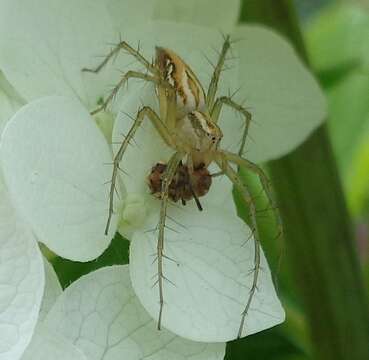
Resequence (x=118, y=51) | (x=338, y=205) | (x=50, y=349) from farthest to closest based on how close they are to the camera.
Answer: (x=338, y=205) < (x=118, y=51) < (x=50, y=349)

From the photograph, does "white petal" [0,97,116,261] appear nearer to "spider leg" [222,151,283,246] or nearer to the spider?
the spider

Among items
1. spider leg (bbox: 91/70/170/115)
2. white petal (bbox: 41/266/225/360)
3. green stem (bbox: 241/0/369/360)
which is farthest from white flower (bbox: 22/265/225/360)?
green stem (bbox: 241/0/369/360)

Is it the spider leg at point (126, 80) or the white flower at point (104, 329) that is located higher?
the spider leg at point (126, 80)

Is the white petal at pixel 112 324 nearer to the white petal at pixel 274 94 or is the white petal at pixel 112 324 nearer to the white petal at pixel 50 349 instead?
the white petal at pixel 50 349

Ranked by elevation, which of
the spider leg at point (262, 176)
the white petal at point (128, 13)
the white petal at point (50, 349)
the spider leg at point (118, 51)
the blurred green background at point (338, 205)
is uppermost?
the white petal at point (128, 13)

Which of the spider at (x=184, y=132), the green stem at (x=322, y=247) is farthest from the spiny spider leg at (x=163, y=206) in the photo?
the green stem at (x=322, y=247)

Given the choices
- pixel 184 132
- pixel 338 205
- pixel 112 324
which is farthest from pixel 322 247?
pixel 112 324

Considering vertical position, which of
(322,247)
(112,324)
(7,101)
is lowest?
(322,247)

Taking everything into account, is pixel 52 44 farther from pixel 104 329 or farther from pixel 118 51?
pixel 104 329
